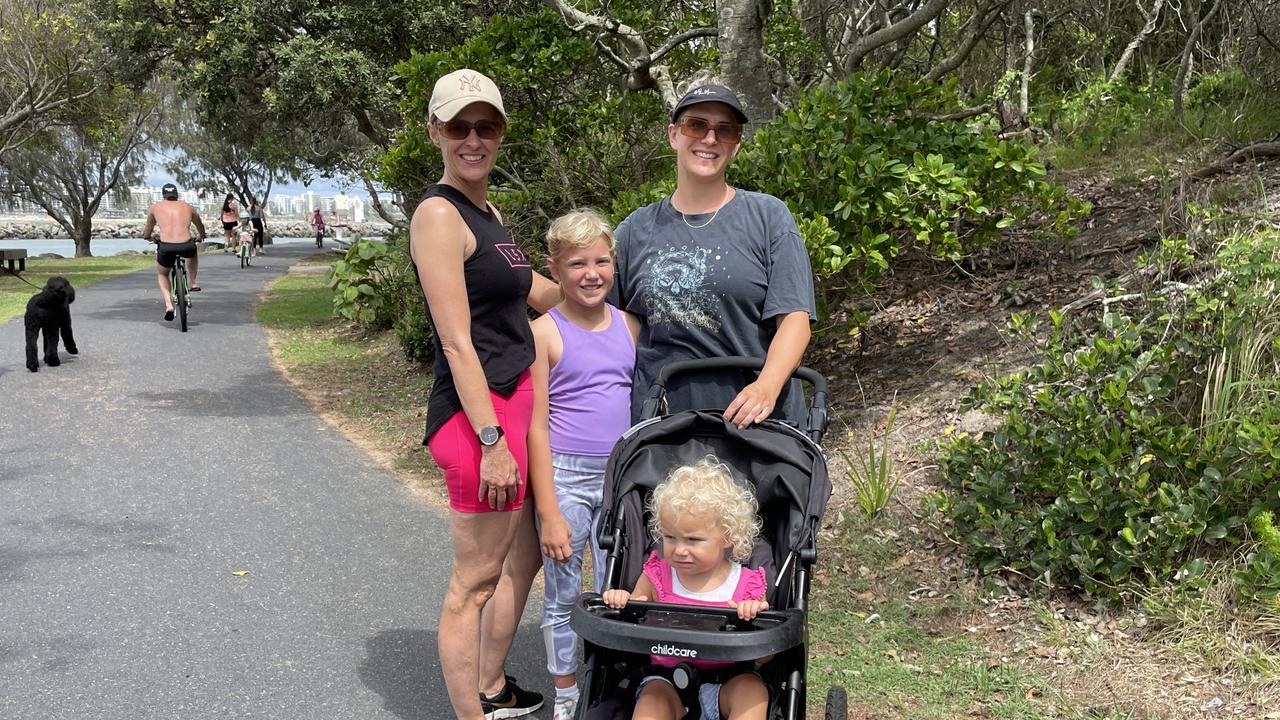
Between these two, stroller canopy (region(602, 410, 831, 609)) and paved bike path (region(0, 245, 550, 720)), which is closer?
stroller canopy (region(602, 410, 831, 609))

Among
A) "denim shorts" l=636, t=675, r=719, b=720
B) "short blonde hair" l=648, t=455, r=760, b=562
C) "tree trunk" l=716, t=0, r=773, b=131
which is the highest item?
"tree trunk" l=716, t=0, r=773, b=131

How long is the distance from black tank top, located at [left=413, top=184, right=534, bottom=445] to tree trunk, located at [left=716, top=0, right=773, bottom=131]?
4.44m

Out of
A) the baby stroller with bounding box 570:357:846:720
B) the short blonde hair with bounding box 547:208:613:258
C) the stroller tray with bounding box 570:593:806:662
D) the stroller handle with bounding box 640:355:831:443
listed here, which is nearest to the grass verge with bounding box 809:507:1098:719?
the baby stroller with bounding box 570:357:846:720

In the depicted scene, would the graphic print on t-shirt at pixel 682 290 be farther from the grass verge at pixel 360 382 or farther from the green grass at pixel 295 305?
the green grass at pixel 295 305

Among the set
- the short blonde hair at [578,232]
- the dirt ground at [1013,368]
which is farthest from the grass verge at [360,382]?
the short blonde hair at [578,232]

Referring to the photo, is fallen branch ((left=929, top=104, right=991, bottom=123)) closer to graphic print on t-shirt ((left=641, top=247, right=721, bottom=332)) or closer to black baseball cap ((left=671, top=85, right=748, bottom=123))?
black baseball cap ((left=671, top=85, right=748, bottom=123))

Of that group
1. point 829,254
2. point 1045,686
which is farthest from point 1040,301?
point 1045,686

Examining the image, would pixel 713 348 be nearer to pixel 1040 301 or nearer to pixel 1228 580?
pixel 1228 580

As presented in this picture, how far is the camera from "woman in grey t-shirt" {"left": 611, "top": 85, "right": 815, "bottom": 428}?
3.43 m

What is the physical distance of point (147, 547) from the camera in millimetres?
5883

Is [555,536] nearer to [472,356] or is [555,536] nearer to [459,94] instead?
[472,356]

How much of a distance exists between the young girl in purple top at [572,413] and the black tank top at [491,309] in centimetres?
13

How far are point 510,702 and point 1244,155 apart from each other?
7531 millimetres

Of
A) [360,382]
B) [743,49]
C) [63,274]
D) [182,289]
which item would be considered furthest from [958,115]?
[63,274]
